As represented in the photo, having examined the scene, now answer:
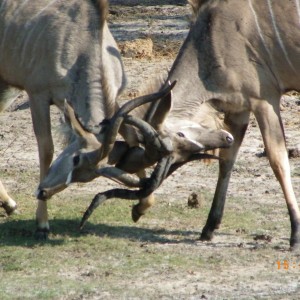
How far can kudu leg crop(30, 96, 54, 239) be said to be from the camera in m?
7.92

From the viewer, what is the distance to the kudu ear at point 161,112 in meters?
7.31

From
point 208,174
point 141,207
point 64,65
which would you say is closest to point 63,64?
point 64,65

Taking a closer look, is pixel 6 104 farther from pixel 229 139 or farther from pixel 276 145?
pixel 276 145

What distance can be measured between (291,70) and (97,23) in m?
1.41

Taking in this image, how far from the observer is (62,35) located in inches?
314

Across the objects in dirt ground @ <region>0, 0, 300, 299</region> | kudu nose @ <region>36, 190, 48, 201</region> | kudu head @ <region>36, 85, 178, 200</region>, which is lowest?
dirt ground @ <region>0, 0, 300, 299</region>

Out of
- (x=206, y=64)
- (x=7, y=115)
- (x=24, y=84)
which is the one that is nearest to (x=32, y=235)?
(x=24, y=84)

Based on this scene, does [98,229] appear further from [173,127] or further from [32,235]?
[173,127]

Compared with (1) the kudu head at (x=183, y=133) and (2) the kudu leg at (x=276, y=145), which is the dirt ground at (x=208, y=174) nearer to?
(2) the kudu leg at (x=276, y=145)

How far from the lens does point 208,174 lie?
959 centimetres
